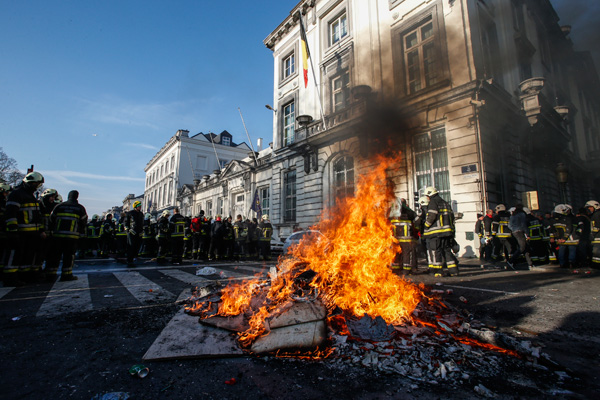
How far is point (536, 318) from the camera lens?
3.36m

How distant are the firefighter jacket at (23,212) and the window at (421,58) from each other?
45.5 ft

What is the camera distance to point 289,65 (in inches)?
880

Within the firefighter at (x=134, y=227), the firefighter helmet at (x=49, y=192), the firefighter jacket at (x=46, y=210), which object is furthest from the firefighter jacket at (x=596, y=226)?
the firefighter helmet at (x=49, y=192)

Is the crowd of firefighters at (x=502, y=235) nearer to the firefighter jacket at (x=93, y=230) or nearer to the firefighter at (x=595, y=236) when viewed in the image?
the firefighter at (x=595, y=236)

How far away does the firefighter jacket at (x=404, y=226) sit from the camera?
6969 millimetres

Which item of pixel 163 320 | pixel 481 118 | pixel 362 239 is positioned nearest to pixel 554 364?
pixel 362 239

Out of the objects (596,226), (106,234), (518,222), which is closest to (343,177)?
(518,222)

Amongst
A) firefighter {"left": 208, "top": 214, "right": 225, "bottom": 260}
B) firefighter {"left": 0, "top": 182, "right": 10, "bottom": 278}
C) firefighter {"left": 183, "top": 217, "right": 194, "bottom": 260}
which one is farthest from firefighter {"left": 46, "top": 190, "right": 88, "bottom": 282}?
firefighter {"left": 183, "top": 217, "right": 194, "bottom": 260}

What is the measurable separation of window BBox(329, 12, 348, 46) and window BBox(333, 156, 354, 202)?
835 centimetres

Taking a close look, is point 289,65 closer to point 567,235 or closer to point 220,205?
point 220,205

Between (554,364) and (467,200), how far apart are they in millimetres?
9762

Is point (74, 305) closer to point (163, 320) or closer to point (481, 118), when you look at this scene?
point (163, 320)

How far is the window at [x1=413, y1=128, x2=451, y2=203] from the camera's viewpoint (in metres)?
11.5

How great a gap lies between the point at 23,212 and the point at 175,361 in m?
5.71
